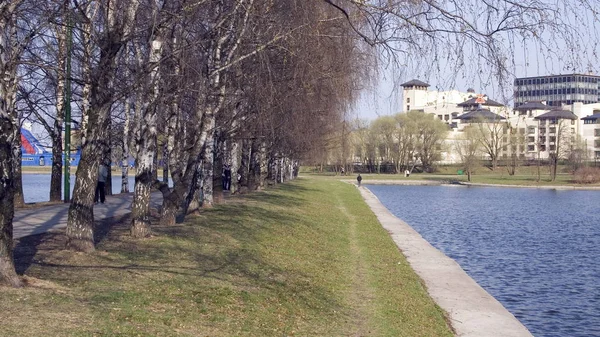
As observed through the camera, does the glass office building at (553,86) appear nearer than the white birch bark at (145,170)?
Yes

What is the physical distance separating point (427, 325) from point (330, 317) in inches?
65.1

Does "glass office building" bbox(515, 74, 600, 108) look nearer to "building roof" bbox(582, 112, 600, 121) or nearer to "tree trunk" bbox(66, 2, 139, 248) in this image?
"tree trunk" bbox(66, 2, 139, 248)

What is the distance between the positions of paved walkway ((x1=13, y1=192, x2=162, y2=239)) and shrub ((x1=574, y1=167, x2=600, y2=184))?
2672 inches

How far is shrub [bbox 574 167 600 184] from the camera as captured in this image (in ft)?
280

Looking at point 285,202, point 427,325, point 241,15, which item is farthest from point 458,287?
point 285,202

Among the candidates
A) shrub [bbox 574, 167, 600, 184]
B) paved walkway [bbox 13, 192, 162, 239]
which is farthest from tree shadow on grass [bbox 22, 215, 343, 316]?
shrub [bbox 574, 167, 600, 184]

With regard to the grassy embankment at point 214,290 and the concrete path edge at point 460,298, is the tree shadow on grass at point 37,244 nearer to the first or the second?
the grassy embankment at point 214,290

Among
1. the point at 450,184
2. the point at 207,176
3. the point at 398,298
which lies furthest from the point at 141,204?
the point at 450,184

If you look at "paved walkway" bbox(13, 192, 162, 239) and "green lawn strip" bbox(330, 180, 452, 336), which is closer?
"green lawn strip" bbox(330, 180, 452, 336)

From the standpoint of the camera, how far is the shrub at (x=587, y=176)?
85.2m

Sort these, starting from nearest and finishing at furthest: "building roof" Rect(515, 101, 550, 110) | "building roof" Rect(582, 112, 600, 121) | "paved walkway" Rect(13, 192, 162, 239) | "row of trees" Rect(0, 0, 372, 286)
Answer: "building roof" Rect(515, 101, 550, 110) < "row of trees" Rect(0, 0, 372, 286) < "paved walkway" Rect(13, 192, 162, 239) < "building roof" Rect(582, 112, 600, 121)

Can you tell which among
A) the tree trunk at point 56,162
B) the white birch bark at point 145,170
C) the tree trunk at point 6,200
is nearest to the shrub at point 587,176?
the tree trunk at point 56,162

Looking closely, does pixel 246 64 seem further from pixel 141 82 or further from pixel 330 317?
pixel 330 317

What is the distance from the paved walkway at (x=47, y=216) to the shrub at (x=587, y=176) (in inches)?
2672
